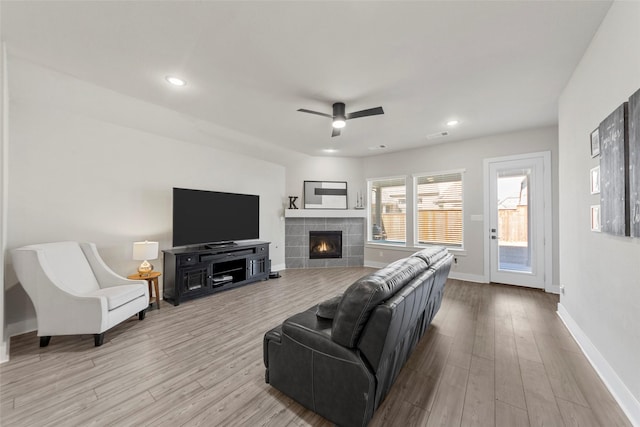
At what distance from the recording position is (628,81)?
63.3 inches

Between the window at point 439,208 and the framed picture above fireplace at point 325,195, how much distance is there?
1.73 meters

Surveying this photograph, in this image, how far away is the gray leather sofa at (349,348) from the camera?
137cm

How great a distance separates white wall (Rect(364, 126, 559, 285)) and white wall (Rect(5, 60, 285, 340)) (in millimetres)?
4312

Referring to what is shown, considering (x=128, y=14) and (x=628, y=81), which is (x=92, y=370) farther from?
(x=628, y=81)

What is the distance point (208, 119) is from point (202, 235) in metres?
1.81

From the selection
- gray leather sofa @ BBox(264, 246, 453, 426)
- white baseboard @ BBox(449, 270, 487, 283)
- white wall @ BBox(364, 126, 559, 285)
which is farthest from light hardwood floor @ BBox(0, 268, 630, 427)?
white wall @ BBox(364, 126, 559, 285)

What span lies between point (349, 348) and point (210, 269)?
3114 mm

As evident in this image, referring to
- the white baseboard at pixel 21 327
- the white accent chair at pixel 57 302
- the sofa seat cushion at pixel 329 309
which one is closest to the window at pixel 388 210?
the sofa seat cushion at pixel 329 309

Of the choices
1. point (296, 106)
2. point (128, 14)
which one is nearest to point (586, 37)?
point (296, 106)

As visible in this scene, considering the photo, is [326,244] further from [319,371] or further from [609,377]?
[609,377]

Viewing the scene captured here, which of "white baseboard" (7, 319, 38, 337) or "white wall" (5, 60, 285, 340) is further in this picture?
"white wall" (5, 60, 285, 340)

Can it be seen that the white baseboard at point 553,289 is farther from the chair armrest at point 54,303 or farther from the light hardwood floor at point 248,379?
the chair armrest at point 54,303

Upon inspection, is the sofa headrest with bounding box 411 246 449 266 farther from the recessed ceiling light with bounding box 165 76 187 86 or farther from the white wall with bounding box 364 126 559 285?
the recessed ceiling light with bounding box 165 76 187 86

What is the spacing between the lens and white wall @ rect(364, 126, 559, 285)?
13.6ft
